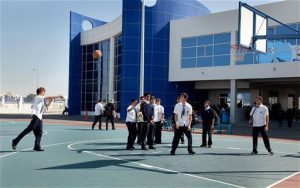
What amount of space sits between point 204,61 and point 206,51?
91 cm

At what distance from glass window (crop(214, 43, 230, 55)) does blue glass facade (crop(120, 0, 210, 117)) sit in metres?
6.04

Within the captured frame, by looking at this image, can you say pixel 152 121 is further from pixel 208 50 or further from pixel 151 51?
pixel 151 51

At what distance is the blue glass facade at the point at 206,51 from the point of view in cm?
3453

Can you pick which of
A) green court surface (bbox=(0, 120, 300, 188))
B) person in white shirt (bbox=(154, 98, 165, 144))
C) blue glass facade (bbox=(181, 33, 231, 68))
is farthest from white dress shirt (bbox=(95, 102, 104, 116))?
blue glass facade (bbox=(181, 33, 231, 68))

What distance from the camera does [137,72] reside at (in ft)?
126

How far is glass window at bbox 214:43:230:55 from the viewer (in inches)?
1352

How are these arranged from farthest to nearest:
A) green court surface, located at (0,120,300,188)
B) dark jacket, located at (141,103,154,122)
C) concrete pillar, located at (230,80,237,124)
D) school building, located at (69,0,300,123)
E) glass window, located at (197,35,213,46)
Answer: glass window, located at (197,35,213,46) < concrete pillar, located at (230,80,237,124) < school building, located at (69,0,300,123) < dark jacket, located at (141,103,154,122) < green court surface, located at (0,120,300,188)

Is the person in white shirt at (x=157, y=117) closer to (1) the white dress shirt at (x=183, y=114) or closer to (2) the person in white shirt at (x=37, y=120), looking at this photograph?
(1) the white dress shirt at (x=183, y=114)

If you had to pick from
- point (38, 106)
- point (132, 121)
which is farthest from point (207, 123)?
point (38, 106)

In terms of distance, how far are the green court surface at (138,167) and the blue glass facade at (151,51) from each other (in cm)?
2539

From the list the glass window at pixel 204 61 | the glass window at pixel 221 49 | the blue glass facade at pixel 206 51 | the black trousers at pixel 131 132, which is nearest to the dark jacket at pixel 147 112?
the black trousers at pixel 131 132

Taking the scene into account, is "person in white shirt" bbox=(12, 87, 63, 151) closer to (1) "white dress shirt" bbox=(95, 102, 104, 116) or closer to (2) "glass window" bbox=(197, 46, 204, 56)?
(1) "white dress shirt" bbox=(95, 102, 104, 116)

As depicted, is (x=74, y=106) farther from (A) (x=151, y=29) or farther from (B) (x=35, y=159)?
(B) (x=35, y=159)

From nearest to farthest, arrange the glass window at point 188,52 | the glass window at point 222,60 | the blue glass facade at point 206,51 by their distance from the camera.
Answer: the glass window at point 222,60 < the blue glass facade at point 206,51 < the glass window at point 188,52
